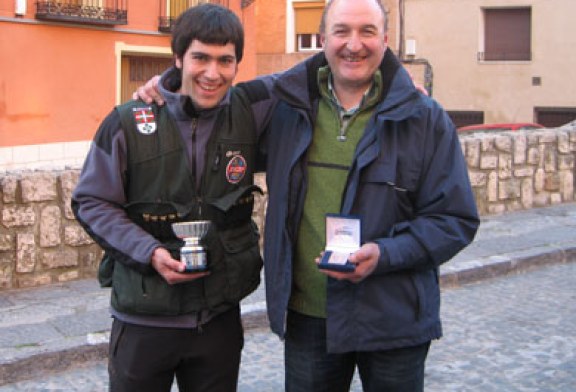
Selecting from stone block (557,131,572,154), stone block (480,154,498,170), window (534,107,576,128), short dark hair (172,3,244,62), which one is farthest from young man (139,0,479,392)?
window (534,107,576,128)

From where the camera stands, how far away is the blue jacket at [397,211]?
2.68 m

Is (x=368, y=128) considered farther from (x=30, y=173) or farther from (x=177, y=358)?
(x=30, y=173)

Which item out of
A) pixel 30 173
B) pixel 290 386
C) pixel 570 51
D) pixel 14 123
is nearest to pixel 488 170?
pixel 30 173

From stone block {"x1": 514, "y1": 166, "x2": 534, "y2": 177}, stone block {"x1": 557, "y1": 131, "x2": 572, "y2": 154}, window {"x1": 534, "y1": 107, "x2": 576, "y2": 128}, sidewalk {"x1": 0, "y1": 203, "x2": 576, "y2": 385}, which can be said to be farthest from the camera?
window {"x1": 534, "y1": 107, "x2": 576, "y2": 128}

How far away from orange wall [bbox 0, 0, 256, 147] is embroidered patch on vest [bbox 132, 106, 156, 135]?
54.6 ft

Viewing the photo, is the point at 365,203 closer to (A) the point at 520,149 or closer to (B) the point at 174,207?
(B) the point at 174,207

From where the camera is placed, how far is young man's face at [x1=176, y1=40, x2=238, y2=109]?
2740mm

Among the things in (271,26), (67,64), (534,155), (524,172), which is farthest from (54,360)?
(271,26)

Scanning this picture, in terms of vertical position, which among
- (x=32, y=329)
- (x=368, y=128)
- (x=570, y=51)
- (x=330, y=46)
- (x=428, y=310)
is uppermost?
(x=570, y=51)

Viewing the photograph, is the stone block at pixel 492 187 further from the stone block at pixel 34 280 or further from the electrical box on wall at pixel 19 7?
the electrical box on wall at pixel 19 7

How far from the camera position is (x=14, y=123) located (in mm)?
18750

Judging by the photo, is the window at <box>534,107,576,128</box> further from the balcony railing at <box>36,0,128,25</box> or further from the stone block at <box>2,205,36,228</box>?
the stone block at <box>2,205,36,228</box>

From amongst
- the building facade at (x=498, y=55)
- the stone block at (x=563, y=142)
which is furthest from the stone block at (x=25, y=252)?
the building facade at (x=498, y=55)

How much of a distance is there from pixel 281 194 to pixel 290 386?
2.38ft
